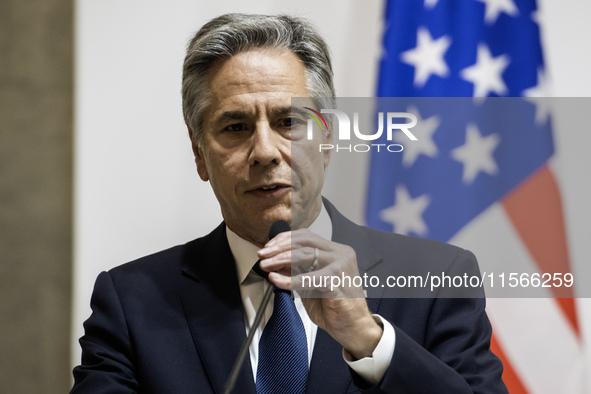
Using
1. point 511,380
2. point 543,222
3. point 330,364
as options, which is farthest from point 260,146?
point 511,380

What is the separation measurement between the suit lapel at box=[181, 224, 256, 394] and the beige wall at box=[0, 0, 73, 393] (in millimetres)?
819

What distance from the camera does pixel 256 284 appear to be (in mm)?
1607

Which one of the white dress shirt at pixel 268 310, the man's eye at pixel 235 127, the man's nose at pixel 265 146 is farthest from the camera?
the man's eye at pixel 235 127

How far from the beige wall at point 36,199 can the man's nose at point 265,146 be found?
103cm

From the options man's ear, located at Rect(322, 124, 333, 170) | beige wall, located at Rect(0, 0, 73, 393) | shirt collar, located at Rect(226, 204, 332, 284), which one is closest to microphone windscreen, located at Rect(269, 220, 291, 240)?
shirt collar, located at Rect(226, 204, 332, 284)

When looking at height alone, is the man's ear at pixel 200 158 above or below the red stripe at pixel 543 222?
above

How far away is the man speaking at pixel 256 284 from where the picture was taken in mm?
1413

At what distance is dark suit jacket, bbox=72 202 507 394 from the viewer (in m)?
1.41

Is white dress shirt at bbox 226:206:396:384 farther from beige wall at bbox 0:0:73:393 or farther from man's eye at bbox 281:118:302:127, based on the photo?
beige wall at bbox 0:0:73:393

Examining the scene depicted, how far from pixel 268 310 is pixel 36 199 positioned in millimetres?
1222

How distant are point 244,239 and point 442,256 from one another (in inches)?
20.3

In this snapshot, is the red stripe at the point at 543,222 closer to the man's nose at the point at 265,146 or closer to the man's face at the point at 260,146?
the man's face at the point at 260,146

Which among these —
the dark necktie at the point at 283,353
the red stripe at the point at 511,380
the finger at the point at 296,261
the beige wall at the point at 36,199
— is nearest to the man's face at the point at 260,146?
the dark necktie at the point at 283,353

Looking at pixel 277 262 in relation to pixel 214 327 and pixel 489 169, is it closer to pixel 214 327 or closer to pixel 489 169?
pixel 214 327
